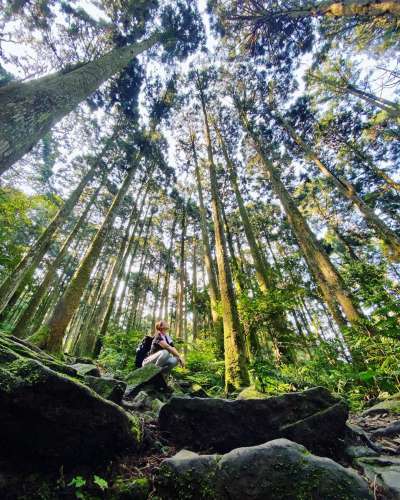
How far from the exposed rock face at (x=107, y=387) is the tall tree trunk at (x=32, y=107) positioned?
3308 mm

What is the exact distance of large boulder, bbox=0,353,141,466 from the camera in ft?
5.55

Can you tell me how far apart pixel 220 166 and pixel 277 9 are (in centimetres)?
878

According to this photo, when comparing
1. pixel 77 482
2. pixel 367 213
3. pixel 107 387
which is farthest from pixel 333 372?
pixel 367 213

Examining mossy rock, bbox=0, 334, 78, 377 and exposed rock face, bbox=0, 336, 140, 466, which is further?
mossy rock, bbox=0, 334, 78, 377

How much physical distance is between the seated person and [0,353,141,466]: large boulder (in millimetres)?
3049

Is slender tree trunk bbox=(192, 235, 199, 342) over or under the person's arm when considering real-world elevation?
over

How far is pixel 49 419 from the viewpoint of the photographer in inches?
69.6

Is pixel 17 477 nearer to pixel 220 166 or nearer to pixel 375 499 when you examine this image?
pixel 375 499

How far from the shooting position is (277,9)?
29.9 ft

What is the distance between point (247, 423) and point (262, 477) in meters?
0.93

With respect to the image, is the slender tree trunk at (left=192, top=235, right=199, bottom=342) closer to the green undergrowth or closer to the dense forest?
the dense forest

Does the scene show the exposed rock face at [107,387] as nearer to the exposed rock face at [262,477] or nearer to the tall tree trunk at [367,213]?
the exposed rock face at [262,477]

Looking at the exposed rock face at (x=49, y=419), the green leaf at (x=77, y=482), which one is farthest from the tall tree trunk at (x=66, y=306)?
the green leaf at (x=77, y=482)

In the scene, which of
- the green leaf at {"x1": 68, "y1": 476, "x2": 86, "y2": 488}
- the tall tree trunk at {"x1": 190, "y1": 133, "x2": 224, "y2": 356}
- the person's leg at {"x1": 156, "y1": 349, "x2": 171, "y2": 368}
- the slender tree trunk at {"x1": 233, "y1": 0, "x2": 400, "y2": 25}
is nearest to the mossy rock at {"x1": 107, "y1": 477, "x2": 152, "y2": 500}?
the green leaf at {"x1": 68, "y1": 476, "x2": 86, "y2": 488}
